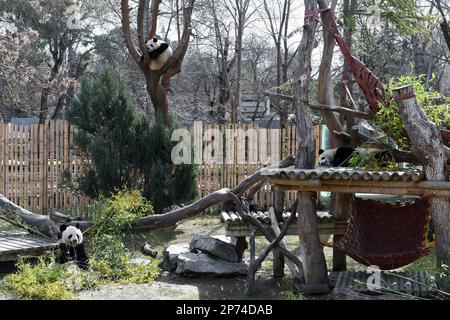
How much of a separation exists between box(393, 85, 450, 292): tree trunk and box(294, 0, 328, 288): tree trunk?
1137 mm

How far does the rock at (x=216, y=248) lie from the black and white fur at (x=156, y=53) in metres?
3.86

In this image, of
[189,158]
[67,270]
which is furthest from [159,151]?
[67,270]

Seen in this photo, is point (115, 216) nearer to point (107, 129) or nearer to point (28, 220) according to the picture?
point (28, 220)

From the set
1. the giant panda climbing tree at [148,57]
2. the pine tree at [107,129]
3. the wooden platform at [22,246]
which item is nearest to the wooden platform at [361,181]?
the wooden platform at [22,246]

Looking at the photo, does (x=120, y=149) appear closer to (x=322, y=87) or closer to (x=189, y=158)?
(x=189, y=158)

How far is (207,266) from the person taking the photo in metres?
7.47

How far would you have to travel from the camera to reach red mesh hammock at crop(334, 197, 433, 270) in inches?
242

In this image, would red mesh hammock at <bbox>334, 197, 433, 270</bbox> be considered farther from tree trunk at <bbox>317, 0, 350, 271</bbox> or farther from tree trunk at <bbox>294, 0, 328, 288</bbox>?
tree trunk at <bbox>317, 0, 350, 271</bbox>

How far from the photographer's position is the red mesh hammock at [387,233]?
242 inches

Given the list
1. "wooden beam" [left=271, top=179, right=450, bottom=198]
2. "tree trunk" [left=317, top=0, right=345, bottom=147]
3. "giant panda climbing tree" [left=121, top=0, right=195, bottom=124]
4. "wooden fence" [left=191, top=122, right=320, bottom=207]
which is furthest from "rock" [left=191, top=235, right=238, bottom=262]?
"wooden fence" [left=191, top=122, right=320, bottom=207]

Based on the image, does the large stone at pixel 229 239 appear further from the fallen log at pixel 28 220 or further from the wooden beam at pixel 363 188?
the fallen log at pixel 28 220

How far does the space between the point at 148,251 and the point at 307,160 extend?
330 centimetres

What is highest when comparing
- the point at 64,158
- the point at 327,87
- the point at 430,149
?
the point at 327,87

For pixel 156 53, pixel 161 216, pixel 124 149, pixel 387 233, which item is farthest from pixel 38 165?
pixel 387 233
